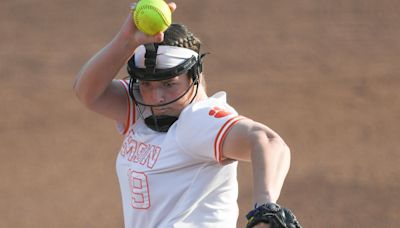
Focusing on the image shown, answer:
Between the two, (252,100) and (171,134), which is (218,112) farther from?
(252,100)

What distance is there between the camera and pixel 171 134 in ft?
10.7

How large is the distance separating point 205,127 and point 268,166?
396 mm

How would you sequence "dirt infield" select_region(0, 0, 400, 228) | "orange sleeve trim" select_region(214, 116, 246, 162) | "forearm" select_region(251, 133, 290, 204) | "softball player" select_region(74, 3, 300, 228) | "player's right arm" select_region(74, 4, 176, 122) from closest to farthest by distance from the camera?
"forearm" select_region(251, 133, 290, 204)
"orange sleeve trim" select_region(214, 116, 246, 162)
"softball player" select_region(74, 3, 300, 228)
"player's right arm" select_region(74, 4, 176, 122)
"dirt infield" select_region(0, 0, 400, 228)

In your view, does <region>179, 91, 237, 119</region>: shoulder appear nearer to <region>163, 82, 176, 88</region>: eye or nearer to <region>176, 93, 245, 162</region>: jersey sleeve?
<region>176, 93, 245, 162</region>: jersey sleeve

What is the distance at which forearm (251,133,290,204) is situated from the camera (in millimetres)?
2689

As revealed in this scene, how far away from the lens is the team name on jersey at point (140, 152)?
3291 millimetres

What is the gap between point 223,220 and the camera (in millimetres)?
3281

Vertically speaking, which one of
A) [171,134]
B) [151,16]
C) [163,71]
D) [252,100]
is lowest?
[252,100]

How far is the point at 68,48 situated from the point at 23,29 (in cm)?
79

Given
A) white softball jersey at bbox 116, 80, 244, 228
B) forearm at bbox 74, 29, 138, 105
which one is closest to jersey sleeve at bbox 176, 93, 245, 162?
white softball jersey at bbox 116, 80, 244, 228

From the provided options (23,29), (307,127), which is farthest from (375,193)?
(23,29)

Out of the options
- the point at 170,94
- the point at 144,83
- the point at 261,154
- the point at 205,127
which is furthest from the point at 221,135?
the point at 144,83

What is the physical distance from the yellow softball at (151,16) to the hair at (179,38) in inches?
8.3

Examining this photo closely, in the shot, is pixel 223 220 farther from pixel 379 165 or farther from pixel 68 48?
pixel 68 48
